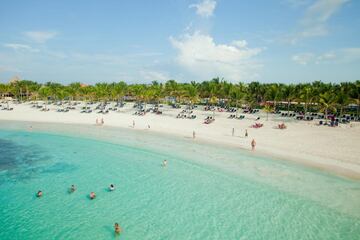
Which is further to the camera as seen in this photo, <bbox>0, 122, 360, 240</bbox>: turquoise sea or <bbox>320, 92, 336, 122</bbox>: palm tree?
<bbox>320, 92, 336, 122</bbox>: palm tree

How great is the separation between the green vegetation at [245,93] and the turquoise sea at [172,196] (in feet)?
86.3

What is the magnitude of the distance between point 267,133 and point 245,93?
26348 millimetres

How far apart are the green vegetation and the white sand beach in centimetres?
579

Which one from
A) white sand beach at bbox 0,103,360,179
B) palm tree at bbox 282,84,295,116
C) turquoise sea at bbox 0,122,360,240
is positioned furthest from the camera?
palm tree at bbox 282,84,295,116

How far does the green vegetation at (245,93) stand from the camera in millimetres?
47812

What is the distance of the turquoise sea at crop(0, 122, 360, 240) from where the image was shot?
15.6m

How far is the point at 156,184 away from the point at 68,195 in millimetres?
6551

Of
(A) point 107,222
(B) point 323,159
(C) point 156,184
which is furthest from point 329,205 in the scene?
(A) point 107,222

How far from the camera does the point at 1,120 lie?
5522cm

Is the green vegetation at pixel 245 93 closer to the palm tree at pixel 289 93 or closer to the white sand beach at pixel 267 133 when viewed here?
the palm tree at pixel 289 93

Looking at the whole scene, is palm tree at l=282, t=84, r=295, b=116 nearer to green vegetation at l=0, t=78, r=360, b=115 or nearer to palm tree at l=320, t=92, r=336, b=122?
green vegetation at l=0, t=78, r=360, b=115

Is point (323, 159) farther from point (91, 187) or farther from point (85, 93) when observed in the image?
point (85, 93)

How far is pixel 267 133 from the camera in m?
38.3

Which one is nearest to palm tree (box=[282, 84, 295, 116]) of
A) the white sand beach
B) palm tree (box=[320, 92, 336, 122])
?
the white sand beach
